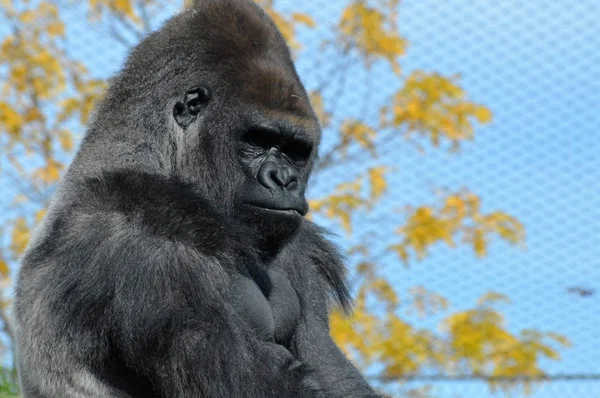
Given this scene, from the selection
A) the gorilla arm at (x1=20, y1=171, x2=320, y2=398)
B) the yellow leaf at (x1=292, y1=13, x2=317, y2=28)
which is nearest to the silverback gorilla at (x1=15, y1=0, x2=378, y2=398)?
the gorilla arm at (x1=20, y1=171, x2=320, y2=398)

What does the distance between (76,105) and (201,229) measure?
5.21 metres

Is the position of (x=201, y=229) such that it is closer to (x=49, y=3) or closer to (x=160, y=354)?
(x=160, y=354)

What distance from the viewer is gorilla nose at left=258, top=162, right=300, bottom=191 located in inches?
117

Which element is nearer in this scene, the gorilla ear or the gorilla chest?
the gorilla chest

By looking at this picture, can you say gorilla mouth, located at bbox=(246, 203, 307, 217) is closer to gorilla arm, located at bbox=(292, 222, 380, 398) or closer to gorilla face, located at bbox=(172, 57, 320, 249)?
gorilla face, located at bbox=(172, 57, 320, 249)

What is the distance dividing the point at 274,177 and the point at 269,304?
42 cm

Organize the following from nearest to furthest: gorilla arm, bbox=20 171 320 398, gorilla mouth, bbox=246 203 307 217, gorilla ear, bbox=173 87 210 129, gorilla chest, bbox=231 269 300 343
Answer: gorilla arm, bbox=20 171 320 398 < gorilla chest, bbox=231 269 300 343 < gorilla mouth, bbox=246 203 307 217 < gorilla ear, bbox=173 87 210 129

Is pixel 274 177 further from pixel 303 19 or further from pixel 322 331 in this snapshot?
pixel 303 19

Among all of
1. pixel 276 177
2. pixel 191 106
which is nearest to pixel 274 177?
pixel 276 177

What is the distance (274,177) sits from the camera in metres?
2.97

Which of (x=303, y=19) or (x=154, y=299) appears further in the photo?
(x=303, y=19)

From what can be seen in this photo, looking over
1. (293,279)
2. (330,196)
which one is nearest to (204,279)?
(293,279)

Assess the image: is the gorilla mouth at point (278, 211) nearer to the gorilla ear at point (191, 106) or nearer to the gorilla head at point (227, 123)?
the gorilla head at point (227, 123)

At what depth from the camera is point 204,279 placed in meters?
2.59
